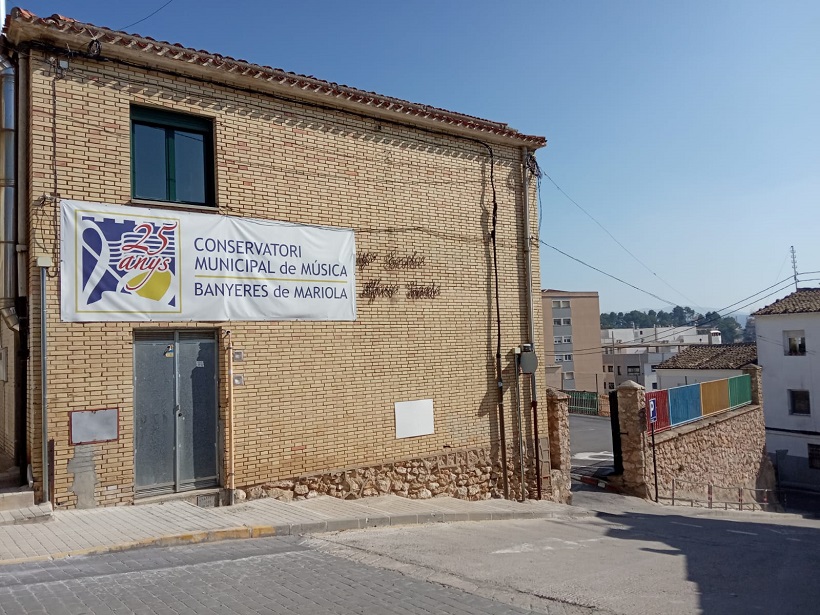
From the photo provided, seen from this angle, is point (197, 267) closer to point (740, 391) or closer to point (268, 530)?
point (268, 530)

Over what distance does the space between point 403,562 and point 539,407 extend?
7.59 metres

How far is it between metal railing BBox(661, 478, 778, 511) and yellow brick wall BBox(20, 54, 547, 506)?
26.8 ft

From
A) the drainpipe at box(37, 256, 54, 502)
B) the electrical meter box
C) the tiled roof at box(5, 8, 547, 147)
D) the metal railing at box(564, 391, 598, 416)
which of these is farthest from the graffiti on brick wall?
the metal railing at box(564, 391, 598, 416)

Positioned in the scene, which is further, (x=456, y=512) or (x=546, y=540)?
(x=456, y=512)

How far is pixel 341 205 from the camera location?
11.4m

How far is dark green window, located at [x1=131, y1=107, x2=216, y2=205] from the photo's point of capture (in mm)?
9430

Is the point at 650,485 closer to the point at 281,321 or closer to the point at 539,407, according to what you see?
the point at 539,407

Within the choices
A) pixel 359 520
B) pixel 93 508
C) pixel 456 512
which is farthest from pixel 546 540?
pixel 93 508

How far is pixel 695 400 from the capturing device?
2328cm

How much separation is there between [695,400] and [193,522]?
19745 millimetres

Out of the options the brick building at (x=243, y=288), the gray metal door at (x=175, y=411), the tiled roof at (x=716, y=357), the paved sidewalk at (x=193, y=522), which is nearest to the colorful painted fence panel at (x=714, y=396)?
the brick building at (x=243, y=288)

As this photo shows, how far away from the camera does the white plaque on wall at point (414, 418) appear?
11961mm

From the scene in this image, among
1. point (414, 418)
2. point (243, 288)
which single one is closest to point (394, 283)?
point (414, 418)

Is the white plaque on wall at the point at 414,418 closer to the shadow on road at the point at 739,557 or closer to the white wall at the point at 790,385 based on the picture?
the shadow on road at the point at 739,557
